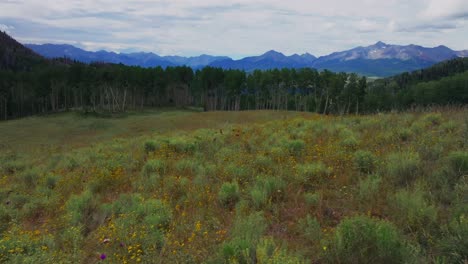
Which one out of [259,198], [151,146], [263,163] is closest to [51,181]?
[151,146]

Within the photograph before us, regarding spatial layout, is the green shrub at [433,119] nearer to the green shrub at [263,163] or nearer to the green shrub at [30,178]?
the green shrub at [263,163]

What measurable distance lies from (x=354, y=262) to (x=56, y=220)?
17.2 feet

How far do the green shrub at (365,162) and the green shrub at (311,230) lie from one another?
7.95 feet

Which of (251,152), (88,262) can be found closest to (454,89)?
(251,152)

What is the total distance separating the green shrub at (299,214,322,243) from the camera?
4.30 meters

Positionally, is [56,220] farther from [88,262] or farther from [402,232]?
[402,232]

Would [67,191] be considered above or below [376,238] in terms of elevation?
below

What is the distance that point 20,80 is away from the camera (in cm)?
8500

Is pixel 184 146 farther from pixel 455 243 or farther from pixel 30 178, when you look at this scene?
pixel 455 243

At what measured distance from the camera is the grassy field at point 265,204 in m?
3.92

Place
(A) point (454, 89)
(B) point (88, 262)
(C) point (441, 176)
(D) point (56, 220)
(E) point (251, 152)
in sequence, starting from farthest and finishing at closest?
(A) point (454, 89)
(E) point (251, 152)
(D) point (56, 220)
(C) point (441, 176)
(B) point (88, 262)

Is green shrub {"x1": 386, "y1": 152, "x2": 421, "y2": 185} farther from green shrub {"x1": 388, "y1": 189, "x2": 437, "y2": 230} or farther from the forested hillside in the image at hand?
the forested hillside

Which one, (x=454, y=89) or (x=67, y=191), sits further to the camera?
(x=454, y=89)

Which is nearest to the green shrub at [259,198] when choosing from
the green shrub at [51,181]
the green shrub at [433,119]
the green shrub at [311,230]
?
the green shrub at [311,230]
